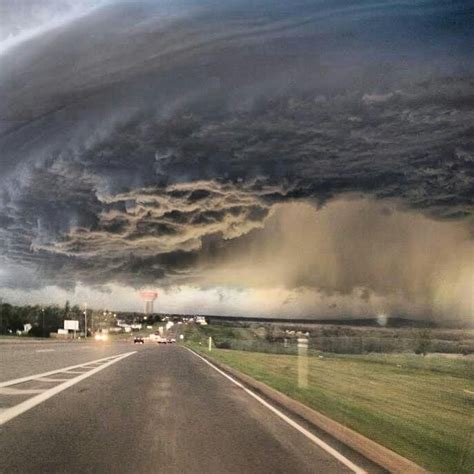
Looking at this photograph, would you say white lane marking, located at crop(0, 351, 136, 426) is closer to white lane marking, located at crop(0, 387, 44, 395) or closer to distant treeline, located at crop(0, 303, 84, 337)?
white lane marking, located at crop(0, 387, 44, 395)

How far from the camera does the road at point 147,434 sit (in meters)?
6.89

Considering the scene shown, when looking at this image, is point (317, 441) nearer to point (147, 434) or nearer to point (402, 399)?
point (147, 434)

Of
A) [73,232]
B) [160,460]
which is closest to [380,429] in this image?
[160,460]

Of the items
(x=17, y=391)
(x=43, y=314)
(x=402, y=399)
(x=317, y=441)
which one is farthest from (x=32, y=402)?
(x=402, y=399)

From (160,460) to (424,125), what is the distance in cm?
721

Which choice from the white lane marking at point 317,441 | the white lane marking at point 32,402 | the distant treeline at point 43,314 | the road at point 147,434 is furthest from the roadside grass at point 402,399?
the distant treeline at point 43,314

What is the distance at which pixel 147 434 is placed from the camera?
351 inches

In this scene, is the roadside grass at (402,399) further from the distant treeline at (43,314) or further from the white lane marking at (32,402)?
the distant treeline at (43,314)

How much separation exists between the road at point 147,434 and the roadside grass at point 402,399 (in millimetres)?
1308

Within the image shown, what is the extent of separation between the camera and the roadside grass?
8578 mm

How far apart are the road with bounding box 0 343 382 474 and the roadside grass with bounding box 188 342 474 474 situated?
1308mm

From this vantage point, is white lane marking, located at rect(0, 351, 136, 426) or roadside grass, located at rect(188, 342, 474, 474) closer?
roadside grass, located at rect(188, 342, 474, 474)

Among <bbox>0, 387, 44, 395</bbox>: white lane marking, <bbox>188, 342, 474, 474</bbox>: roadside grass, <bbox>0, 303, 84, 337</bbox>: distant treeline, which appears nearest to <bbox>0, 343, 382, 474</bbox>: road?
<bbox>0, 387, 44, 395</bbox>: white lane marking

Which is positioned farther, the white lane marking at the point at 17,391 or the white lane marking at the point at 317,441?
the white lane marking at the point at 17,391
